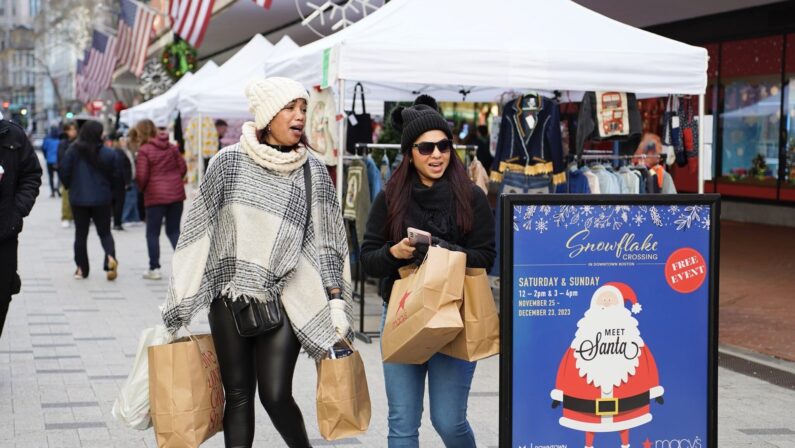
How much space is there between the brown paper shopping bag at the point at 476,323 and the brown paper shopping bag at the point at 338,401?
1.69ft

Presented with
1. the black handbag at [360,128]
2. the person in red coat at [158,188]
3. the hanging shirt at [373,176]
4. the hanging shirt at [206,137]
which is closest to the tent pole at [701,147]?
the hanging shirt at [373,176]

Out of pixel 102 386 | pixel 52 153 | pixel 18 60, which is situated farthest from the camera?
pixel 18 60

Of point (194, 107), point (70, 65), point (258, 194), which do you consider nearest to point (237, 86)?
point (194, 107)

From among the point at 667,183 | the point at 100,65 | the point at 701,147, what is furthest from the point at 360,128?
the point at 100,65

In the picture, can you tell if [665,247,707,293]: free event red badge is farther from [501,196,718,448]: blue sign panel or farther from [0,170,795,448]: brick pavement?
[0,170,795,448]: brick pavement

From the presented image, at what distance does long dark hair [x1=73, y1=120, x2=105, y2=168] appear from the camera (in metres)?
13.3

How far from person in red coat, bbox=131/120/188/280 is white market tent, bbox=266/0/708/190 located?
13.8 ft

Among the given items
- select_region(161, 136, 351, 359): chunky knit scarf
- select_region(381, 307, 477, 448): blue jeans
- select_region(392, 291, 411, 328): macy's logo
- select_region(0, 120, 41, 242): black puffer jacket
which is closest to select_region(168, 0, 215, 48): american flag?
select_region(0, 120, 41, 242): black puffer jacket

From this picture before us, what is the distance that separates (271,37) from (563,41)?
23.4 meters

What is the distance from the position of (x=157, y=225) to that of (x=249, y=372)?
9084mm

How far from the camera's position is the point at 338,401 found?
180 inches

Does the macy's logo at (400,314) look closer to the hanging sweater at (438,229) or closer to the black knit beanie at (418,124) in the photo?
the hanging sweater at (438,229)

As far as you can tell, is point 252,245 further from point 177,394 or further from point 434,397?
point 434,397

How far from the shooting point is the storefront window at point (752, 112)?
2017cm
